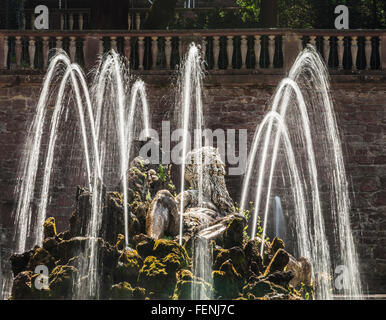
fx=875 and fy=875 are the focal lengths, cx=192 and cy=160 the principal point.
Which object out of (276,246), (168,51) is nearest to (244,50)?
(168,51)

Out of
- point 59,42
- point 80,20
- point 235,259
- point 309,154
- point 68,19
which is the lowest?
point 235,259

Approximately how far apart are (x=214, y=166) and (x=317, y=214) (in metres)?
3.58

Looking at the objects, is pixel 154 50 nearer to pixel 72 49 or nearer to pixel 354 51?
pixel 72 49

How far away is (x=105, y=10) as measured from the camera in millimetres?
17641

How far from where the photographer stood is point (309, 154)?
15844 mm

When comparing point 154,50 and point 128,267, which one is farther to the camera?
point 154,50

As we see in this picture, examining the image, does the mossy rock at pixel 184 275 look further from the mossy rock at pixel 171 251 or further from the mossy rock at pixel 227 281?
the mossy rock at pixel 227 281

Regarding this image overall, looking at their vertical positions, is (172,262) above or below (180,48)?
below

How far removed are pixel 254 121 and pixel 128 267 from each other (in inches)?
246

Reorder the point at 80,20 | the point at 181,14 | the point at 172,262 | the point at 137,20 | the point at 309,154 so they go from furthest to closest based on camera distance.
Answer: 1. the point at 80,20
2. the point at 137,20
3. the point at 181,14
4. the point at 309,154
5. the point at 172,262

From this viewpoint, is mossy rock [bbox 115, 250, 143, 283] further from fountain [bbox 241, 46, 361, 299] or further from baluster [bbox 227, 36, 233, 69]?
baluster [bbox 227, 36, 233, 69]

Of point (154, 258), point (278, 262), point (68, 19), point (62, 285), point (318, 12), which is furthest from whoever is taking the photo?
point (68, 19)

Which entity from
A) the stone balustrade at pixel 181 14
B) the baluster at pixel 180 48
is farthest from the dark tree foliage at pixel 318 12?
the baluster at pixel 180 48

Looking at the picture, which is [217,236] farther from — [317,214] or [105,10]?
[105,10]
